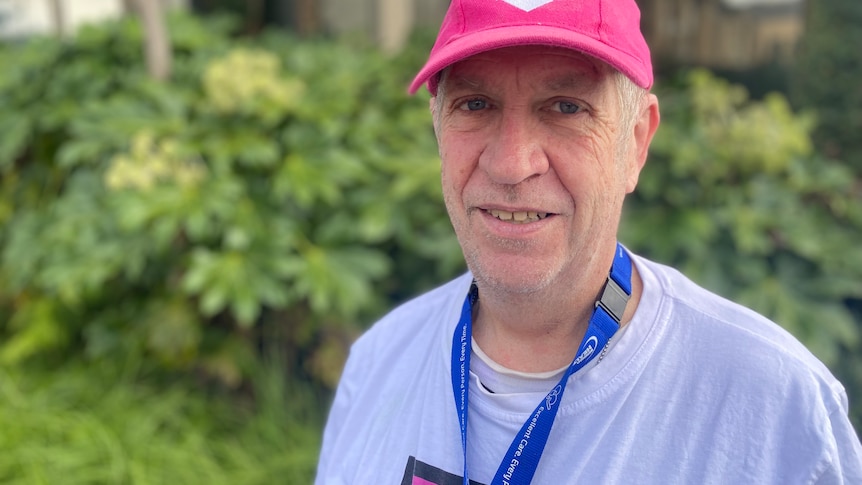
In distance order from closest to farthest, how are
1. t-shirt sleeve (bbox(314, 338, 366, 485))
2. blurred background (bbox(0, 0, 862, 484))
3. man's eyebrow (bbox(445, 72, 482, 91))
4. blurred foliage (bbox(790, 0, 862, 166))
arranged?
man's eyebrow (bbox(445, 72, 482, 91)), t-shirt sleeve (bbox(314, 338, 366, 485)), blurred background (bbox(0, 0, 862, 484)), blurred foliage (bbox(790, 0, 862, 166))

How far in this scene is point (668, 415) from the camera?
46.6 inches

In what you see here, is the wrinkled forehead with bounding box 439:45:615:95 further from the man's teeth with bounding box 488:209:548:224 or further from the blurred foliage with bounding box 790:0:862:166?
the blurred foliage with bounding box 790:0:862:166

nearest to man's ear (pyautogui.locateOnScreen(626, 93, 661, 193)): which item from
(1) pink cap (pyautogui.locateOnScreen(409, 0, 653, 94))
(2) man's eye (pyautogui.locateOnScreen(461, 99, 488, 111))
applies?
(1) pink cap (pyautogui.locateOnScreen(409, 0, 653, 94))

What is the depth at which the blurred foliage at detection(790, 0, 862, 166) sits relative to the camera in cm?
443

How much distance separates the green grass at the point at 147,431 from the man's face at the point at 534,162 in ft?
7.63

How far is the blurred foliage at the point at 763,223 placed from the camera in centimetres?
333

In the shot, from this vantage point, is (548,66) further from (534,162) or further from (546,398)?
(546,398)

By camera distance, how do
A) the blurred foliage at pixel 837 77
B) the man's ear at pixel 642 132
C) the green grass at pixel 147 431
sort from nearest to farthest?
the man's ear at pixel 642 132 → the green grass at pixel 147 431 → the blurred foliage at pixel 837 77

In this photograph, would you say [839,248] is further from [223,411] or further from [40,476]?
[40,476]

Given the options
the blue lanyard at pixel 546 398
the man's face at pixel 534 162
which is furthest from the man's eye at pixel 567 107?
the blue lanyard at pixel 546 398

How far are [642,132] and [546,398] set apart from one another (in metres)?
0.50

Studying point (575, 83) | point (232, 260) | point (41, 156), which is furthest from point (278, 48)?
point (575, 83)

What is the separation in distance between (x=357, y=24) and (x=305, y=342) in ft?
19.4

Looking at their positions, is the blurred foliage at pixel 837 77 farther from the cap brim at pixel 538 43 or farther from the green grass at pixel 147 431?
the cap brim at pixel 538 43
